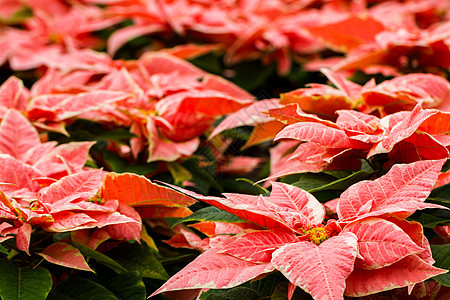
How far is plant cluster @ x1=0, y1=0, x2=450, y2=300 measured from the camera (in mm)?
617

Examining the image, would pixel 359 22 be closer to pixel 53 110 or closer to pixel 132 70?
pixel 132 70

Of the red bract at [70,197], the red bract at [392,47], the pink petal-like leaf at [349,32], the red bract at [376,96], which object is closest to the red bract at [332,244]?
the red bract at [70,197]

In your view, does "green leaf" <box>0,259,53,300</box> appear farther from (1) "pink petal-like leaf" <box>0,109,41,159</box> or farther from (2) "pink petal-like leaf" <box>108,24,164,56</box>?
(2) "pink petal-like leaf" <box>108,24,164,56</box>

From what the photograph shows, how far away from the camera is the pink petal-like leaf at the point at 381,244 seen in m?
0.57

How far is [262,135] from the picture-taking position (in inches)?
36.0

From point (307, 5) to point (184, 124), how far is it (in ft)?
2.99

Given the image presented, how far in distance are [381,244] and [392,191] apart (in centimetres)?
8

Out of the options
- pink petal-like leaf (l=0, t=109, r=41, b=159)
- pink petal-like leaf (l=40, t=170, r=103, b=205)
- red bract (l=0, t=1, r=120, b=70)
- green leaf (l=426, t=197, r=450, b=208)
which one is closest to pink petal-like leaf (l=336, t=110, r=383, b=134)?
green leaf (l=426, t=197, r=450, b=208)

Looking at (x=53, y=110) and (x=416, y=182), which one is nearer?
(x=416, y=182)

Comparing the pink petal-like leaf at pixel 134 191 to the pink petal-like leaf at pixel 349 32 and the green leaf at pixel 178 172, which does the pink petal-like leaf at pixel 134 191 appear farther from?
the pink petal-like leaf at pixel 349 32

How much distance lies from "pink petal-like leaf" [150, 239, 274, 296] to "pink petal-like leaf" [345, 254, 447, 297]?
91mm

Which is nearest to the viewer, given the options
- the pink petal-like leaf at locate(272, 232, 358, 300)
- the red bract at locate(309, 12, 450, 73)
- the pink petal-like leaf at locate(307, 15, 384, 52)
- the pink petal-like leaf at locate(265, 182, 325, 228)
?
the pink petal-like leaf at locate(272, 232, 358, 300)

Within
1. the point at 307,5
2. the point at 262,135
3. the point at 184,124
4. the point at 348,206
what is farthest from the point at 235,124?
the point at 307,5

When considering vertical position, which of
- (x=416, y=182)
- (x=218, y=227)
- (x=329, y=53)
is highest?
(x=416, y=182)
